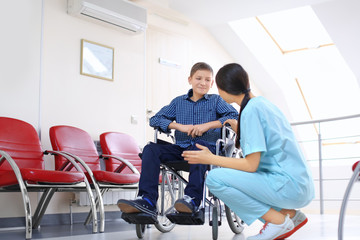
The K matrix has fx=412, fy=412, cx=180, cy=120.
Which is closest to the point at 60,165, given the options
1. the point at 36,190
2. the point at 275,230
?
the point at 36,190

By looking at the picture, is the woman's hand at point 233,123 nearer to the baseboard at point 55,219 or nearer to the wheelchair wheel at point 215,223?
the wheelchair wheel at point 215,223

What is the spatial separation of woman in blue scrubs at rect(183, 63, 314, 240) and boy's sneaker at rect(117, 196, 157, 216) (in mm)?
378

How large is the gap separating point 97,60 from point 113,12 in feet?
1.75

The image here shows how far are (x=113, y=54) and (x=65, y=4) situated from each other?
732mm

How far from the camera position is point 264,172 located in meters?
1.86

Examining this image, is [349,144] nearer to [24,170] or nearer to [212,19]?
[212,19]

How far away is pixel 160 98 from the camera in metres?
5.16

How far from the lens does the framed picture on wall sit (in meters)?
4.27

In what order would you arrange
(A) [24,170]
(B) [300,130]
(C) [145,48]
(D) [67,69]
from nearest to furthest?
1. (A) [24,170]
2. (D) [67,69]
3. (C) [145,48]
4. (B) [300,130]

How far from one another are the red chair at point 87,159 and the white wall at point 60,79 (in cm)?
35

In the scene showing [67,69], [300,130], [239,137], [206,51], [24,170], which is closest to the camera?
[239,137]

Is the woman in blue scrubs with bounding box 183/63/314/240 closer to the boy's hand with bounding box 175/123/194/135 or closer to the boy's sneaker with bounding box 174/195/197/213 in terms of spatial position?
the boy's sneaker with bounding box 174/195/197/213

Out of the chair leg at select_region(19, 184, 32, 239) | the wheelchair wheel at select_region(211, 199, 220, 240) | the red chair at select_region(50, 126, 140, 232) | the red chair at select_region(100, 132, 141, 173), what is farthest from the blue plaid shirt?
the red chair at select_region(100, 132, 141, 173)

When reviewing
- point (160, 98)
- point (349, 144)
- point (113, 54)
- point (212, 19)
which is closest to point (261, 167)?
point (113, 54)
